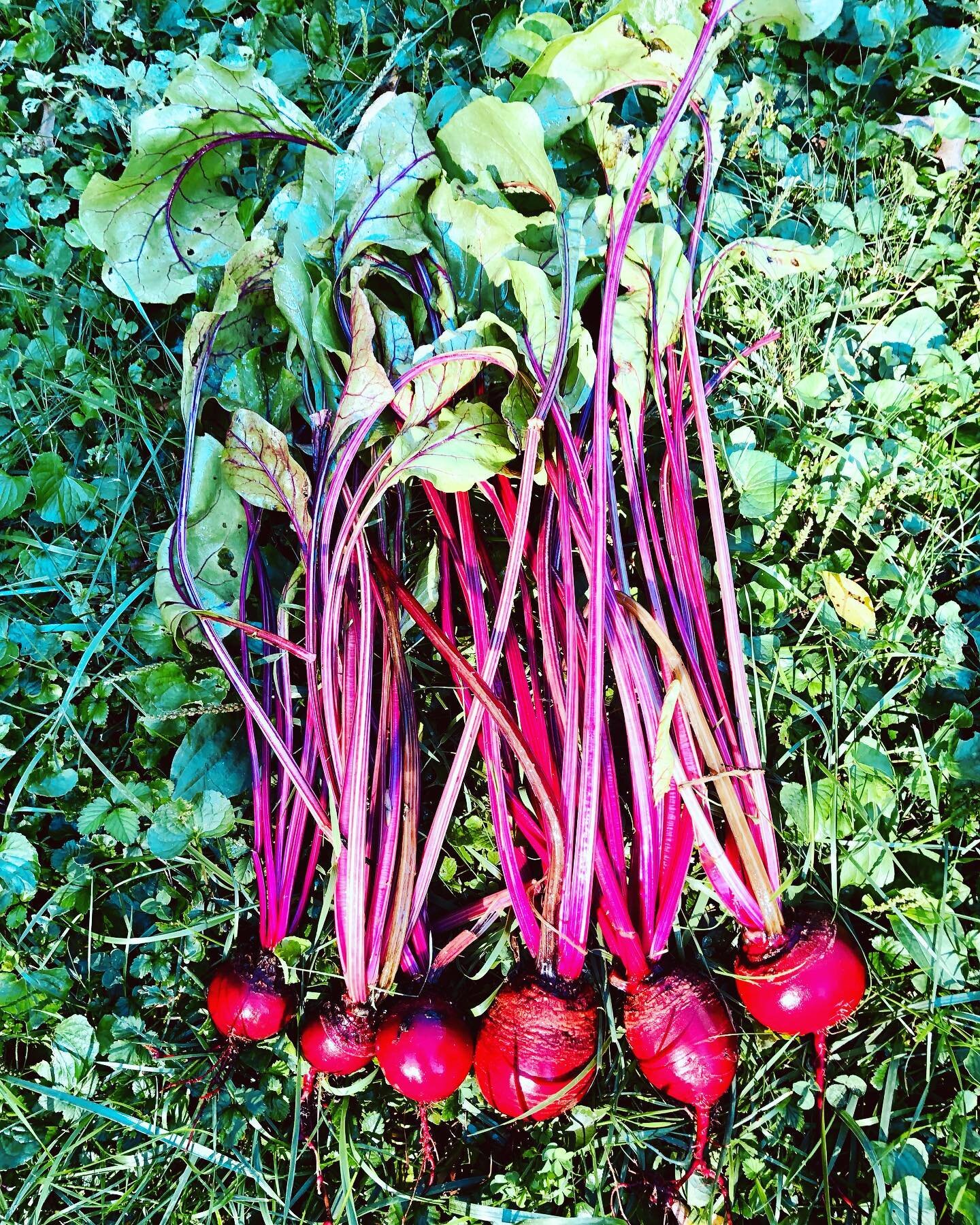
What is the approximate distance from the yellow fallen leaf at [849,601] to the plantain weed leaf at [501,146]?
1.17 meters

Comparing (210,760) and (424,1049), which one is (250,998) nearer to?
(424,1049)

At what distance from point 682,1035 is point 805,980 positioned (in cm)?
29

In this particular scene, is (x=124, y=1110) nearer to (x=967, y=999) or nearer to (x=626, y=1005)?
(x=626, y=1005)

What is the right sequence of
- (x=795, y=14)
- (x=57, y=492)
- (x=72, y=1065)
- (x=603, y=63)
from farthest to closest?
1. (x=57, y=492)
2. (x=795, y=14)
3. (x=603, y=63)
4. (x=72, y=1065)

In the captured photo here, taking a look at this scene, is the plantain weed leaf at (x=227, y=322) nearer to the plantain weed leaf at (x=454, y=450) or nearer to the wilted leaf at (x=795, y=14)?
the plantain weed leaf at (x=454, y=450)

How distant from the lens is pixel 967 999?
1.92 metres

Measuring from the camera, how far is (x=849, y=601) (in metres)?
2.22

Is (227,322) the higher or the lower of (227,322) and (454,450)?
the higher

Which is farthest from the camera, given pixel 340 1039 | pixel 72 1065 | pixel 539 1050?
pixel 72 1065

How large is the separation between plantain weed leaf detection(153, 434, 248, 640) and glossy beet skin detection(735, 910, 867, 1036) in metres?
1.50

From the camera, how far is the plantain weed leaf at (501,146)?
79.7 inches

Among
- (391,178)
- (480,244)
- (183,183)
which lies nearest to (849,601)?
(480,244)

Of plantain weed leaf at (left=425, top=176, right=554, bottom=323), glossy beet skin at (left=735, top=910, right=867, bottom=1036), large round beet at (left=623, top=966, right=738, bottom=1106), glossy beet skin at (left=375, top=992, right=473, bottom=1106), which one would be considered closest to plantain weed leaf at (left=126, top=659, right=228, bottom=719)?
glossy beet skin at (left=375, top=992, right=473, bottom=1106)

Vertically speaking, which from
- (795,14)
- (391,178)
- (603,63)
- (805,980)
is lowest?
(805,980)
